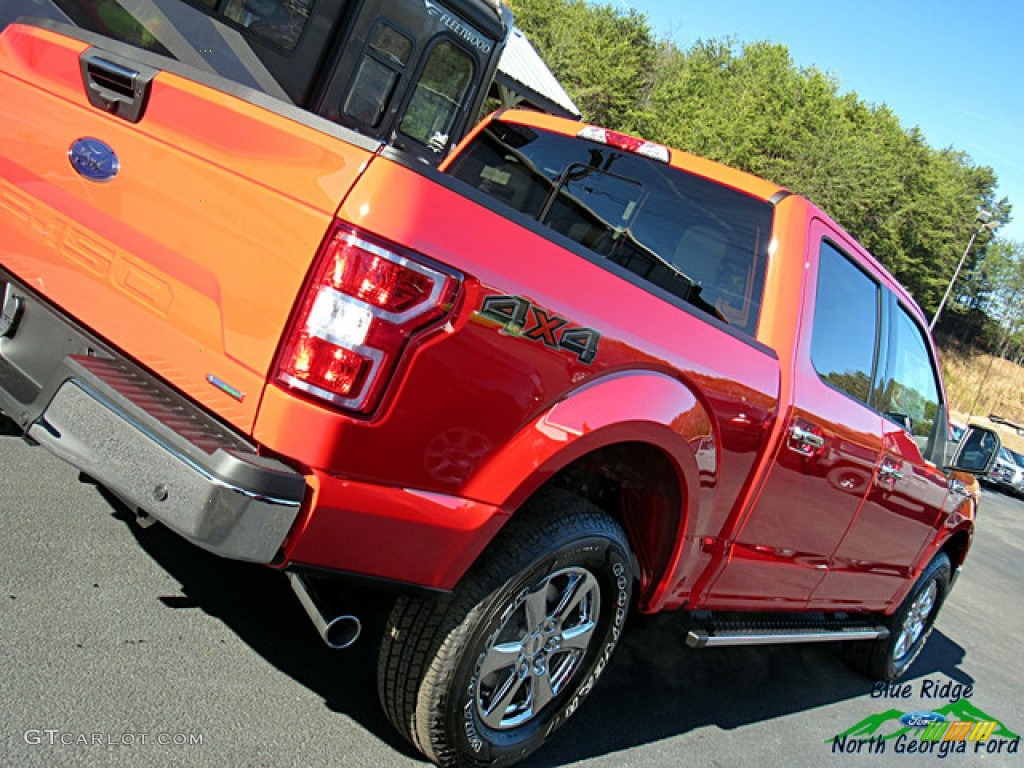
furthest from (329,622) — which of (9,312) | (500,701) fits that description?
(9,312)

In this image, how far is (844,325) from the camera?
3.68 m

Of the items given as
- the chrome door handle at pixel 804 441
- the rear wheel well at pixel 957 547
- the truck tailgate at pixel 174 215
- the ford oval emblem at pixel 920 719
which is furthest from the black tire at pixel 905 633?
the truck tailgate at pixel 174 215

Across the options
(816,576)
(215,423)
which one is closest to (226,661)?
(215,423)

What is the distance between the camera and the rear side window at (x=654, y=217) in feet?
10.5

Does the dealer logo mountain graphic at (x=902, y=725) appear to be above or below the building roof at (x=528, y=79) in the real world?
below

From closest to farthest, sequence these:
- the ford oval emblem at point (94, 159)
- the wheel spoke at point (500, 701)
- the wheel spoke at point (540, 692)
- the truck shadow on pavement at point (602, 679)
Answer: the ford oval emblem at point (94, 159), the wheel spoke at point (500, 701), the wheel spoke at point (540, 692), the truck shadow on pavement at point (602, 679)

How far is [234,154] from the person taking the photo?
7.03 ft

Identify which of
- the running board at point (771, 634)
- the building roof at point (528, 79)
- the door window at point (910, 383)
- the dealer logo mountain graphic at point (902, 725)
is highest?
the building roof at point (528, 79)

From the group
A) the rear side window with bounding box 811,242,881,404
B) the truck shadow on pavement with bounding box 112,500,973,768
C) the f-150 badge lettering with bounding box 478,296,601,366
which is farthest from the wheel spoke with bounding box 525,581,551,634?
the rear side window with bounding box 811,242,881,404

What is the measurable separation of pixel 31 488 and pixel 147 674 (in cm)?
143

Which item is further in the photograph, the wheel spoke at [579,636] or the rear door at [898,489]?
the rear door at [898,489]

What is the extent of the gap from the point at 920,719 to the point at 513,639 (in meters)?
3.25

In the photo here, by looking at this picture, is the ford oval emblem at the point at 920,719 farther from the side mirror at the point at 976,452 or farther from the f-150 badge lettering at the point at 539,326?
the f-150 badge lettering at the point at 539,326

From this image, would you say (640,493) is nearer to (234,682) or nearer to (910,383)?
(234,682)
